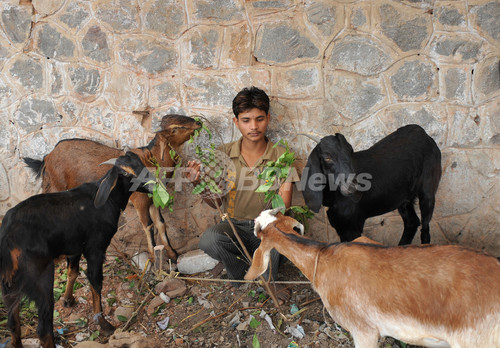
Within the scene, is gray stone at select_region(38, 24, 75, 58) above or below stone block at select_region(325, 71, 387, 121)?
above

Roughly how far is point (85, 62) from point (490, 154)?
13.3 feet

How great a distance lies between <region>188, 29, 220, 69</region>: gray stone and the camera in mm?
3955

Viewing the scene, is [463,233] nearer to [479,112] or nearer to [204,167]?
[479,112]

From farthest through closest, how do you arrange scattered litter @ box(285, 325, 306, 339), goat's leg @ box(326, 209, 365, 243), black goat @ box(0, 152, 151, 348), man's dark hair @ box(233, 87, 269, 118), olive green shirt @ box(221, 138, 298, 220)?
olive green shirt @ box(221, 138, 298, 220) → man's dark hair @ box(233, 87, 269, 118) → goat's leg @ box(326, 209, 365, 243) → scattered litter @ box(285, 325, 306, 339) → black goat @ box(0, 152, 151, 348)

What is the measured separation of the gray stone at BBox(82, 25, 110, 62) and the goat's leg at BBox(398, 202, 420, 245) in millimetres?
3261

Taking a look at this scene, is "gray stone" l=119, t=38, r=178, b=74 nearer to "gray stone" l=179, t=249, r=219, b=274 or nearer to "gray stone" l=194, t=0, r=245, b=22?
"gray stone" l=194, t=0, r=245, b=22

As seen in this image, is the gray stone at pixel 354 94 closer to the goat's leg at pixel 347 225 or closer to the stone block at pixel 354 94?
the stone block at pixel 354 94

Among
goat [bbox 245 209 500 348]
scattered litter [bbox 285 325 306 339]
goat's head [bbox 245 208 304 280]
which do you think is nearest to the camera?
goat [bbox 245 209 500 348]

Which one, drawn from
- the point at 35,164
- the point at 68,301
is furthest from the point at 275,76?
the point at 68,301

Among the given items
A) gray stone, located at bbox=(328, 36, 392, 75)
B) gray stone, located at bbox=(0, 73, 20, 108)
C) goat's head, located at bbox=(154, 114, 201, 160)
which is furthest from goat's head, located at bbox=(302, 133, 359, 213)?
gray stone, located at bbox=(0, 73, 20, 108)

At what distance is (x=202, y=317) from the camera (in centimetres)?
322

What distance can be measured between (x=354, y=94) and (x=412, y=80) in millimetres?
551

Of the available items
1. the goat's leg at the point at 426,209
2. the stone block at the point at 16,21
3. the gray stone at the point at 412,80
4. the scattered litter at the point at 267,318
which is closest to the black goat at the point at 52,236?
the scattered litter at the point at 267,318

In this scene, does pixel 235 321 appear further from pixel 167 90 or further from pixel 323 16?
pixel 323 16
